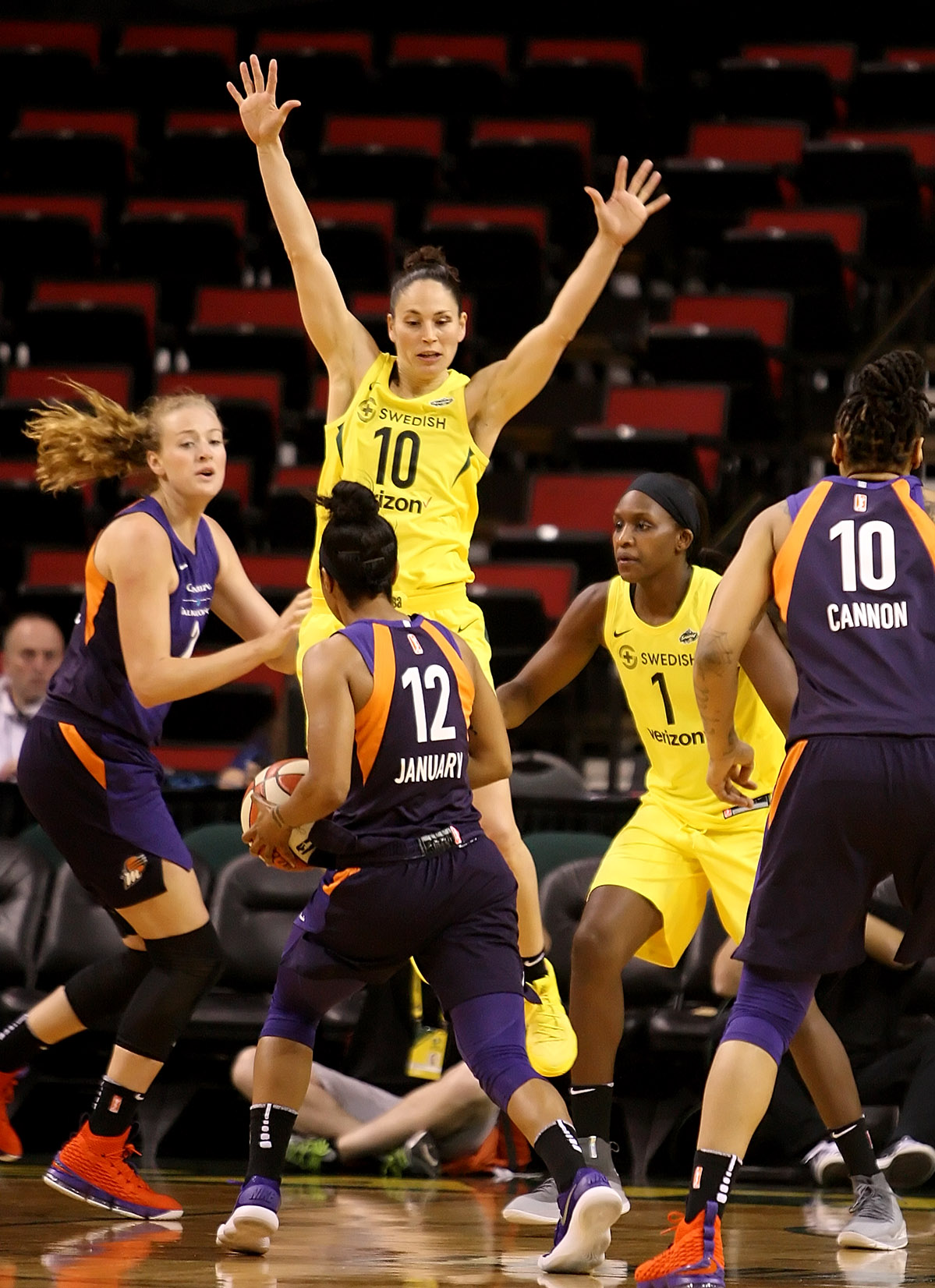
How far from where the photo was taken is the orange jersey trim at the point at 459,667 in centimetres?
427

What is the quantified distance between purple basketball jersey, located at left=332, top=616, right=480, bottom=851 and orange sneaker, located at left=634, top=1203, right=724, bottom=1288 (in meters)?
0.99

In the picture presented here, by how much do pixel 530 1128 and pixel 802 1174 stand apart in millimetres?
2509

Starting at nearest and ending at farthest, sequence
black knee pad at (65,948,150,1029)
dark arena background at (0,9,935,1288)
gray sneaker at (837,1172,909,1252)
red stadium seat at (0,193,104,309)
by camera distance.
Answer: gray sneaker at (837,1172,909,1252)
black knee pad at (65,948,150,1029)
dark arena background at (0,9,935,1288)
red stadium seat at (0,193,104,309)

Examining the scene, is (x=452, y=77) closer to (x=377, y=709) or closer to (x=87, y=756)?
(x=87, y=756)

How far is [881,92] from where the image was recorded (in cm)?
1224

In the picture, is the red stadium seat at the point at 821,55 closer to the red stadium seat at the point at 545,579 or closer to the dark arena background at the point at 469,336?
the dark arena background at the point at 469,336

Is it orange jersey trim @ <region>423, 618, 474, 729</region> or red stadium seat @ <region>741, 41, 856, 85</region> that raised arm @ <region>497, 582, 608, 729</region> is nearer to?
orange jersey trim @ <region>423, 618, 474, 729</region>

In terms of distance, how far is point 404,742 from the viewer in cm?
414

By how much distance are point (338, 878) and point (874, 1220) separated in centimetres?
163

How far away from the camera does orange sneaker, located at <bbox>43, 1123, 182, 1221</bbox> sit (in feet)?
16.1

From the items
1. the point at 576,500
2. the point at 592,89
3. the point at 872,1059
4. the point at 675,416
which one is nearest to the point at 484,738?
the point at 872,1059

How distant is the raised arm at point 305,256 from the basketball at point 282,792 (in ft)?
4.47

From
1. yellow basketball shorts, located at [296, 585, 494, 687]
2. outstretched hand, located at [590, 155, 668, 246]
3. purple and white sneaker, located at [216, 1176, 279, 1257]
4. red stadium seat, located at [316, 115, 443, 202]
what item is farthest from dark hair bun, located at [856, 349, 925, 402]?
red stadium seat, located at [316, 115, 443, 202]

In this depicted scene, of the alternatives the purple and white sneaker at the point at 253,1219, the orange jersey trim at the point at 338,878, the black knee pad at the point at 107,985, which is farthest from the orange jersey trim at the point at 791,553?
the black knee pad at the point at 107,985
